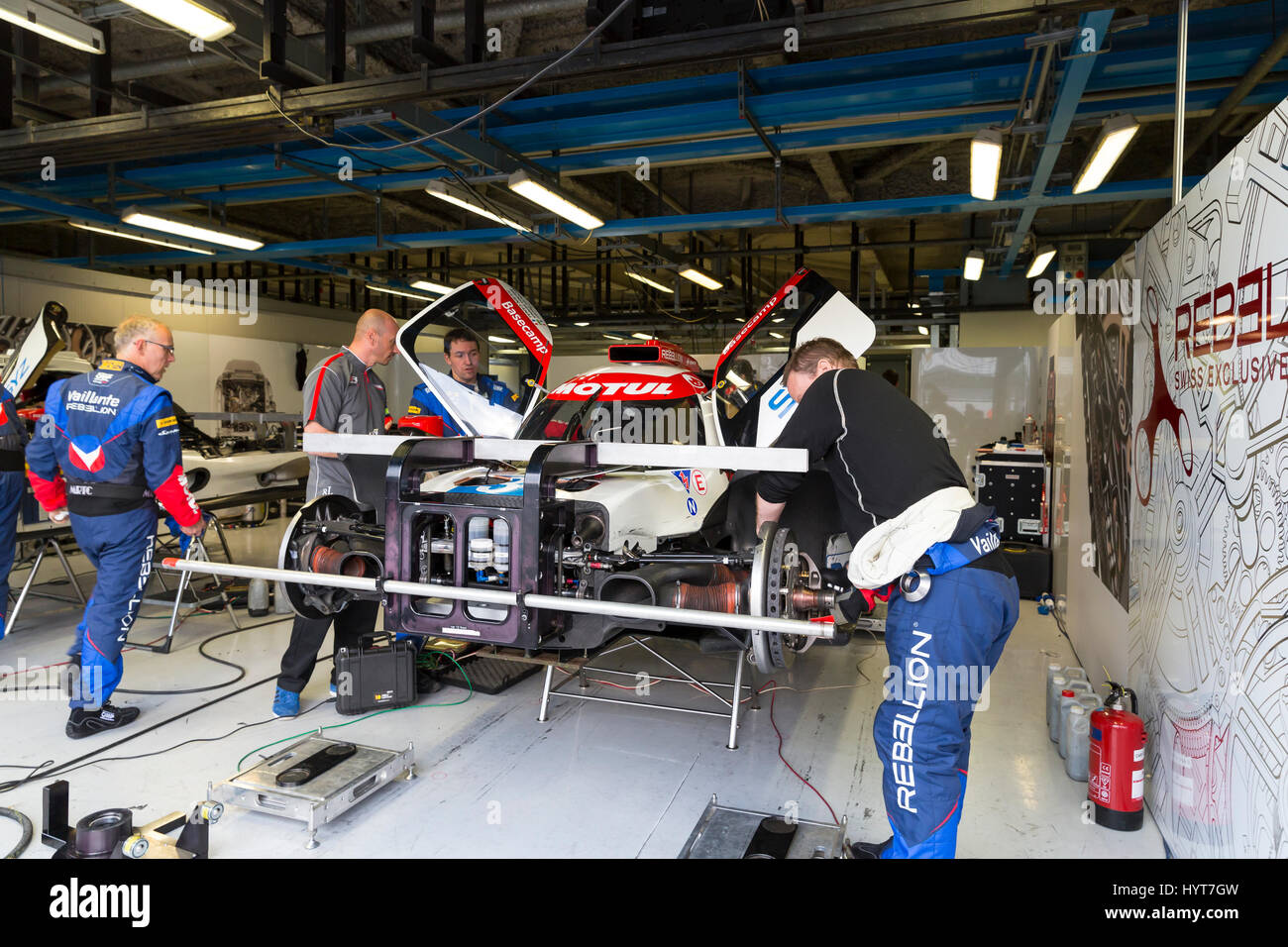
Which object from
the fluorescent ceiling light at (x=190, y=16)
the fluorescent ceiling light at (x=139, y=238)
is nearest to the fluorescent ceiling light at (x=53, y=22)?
the fluorescent ceiling light at (x=190, y=16)

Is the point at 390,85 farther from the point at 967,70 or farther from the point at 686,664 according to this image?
the point at 686,664

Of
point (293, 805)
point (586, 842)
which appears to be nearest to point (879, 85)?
point (586, 842)

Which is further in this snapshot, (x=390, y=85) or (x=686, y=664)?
(x=686, y=664)

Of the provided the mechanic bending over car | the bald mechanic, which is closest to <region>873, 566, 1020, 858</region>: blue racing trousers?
the mechanic bending over car

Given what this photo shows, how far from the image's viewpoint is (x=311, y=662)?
4.14m

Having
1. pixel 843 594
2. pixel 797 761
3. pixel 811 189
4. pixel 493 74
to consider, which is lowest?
pixel 797 761

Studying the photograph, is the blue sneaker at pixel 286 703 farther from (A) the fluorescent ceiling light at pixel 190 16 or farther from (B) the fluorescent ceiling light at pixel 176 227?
(B) the fluorescent ceiling light at pixel 176 227

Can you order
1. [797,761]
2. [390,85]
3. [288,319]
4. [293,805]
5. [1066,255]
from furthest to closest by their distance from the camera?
[288,319]
[1066,255]
[390,85]
[797,761]
[293,805]

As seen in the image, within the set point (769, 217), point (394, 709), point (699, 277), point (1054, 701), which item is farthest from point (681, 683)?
point (699, 277)

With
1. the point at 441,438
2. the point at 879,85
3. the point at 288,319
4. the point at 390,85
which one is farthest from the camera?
the point at 288,319

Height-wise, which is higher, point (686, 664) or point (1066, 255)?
point (1066, 255)

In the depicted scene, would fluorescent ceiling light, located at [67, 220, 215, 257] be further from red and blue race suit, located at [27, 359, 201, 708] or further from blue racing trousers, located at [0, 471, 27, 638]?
red and blue race suit, located at [27, 359, 201, 708]

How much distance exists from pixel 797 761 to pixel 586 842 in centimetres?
121

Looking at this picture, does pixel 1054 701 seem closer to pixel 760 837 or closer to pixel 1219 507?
pixel 1219 507
